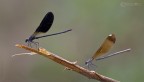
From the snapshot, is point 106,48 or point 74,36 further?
point 74,36

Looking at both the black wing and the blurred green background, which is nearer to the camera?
the black wing

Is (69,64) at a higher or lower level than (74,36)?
higher

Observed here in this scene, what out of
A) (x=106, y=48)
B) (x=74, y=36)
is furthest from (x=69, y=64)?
(x=74, y=36)

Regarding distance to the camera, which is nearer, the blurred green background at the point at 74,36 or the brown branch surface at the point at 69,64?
the brown branch surface at the point at 69,64

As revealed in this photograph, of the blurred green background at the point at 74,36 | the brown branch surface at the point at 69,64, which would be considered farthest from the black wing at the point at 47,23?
the blurred green background at the point at 74,36

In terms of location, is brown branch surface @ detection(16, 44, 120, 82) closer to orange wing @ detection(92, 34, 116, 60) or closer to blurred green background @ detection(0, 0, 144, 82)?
orange wing @ detection(92, 34, 116, 60)

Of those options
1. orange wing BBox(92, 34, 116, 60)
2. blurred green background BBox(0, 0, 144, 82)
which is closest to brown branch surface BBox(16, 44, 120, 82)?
orange wing BBox(92, 34, 116, 60)

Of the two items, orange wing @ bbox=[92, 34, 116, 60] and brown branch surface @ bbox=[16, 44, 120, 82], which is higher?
orange wing @ bbox=[92, 34, 116, 60]

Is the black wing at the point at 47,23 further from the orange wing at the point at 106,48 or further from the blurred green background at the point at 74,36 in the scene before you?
the blurred green background at the point at 74,36

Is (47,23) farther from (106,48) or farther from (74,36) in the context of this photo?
(74,36)
